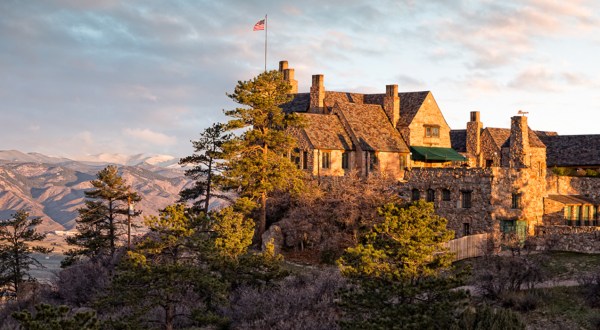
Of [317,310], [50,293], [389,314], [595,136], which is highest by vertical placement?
[595,136]

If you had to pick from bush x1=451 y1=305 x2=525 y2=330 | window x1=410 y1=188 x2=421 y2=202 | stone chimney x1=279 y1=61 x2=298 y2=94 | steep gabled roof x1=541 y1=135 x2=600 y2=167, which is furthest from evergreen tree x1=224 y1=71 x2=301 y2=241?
steep gabled roof x1=541 y1=135 x2=600 y2=167

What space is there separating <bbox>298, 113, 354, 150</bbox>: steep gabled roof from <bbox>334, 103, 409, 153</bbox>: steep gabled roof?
845 millimetres

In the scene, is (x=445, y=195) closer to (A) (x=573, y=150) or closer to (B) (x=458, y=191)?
(B) (x=458, y=191)

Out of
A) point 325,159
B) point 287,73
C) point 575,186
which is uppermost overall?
point 287,73

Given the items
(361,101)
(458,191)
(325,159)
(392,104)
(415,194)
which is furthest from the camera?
(361,101)

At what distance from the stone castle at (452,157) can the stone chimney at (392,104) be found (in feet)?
0.33

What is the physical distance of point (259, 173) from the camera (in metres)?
51.8

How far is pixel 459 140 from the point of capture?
75.1 metres

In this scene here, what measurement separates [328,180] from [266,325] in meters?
29.5

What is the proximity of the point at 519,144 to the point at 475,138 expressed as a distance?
1766 centimetres

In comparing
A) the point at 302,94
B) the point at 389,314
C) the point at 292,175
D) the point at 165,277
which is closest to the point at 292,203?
the point at 292,175

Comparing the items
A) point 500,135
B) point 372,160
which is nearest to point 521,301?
point 372,160

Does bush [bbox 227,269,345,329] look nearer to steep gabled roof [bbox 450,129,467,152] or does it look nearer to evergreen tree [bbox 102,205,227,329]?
evergreen tree [bbox 102,205,227,329]

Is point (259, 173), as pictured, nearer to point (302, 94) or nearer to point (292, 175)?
point (292, 175)
